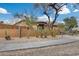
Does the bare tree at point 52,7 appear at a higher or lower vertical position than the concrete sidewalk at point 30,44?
higher

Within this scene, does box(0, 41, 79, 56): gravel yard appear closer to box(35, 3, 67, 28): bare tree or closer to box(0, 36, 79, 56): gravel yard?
box(0, 36, 79, 56): gravel yard

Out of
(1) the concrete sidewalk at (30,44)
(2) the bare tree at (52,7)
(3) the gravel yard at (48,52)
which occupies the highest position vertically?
(2) the bare tree at (52,7)

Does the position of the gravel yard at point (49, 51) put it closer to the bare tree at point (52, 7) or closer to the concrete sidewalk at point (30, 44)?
the concrete sidewalk at point (30, 44)

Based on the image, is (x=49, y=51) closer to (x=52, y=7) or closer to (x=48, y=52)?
(x=48, y=52)

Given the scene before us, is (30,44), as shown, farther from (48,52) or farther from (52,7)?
(52,7)

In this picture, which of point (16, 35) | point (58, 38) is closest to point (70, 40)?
point (58, 38)

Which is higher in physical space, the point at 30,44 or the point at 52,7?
the point at 52,7

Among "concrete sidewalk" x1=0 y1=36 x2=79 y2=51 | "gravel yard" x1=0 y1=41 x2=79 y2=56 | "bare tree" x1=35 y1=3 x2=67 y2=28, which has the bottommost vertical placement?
"gravel yard" x1=0 y1=41 x2=79 y2=56

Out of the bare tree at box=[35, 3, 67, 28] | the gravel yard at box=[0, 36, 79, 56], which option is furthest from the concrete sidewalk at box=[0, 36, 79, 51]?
the bare tree at box=[35, 3, 67, 28]

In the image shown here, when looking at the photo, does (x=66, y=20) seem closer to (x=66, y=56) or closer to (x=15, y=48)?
(x=66, y=56)

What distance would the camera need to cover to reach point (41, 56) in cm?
218

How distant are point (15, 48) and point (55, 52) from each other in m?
0.39

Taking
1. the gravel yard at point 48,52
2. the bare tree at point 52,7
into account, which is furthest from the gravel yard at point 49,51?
the bare tree at point 52,7

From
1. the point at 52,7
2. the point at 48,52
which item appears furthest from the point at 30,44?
the point at 52,7
